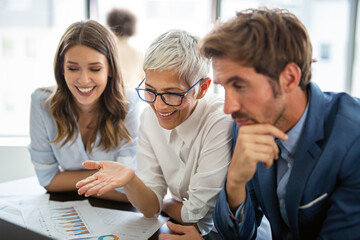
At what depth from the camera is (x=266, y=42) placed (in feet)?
3.50

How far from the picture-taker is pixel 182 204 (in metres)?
1.51

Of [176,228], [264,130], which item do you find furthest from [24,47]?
[264,130]

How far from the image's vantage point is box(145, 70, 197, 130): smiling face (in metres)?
1.36

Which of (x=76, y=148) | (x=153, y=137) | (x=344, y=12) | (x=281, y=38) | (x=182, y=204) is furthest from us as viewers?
(x=344, y=12)

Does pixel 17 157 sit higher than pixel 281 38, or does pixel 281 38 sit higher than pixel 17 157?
pixel 281 38

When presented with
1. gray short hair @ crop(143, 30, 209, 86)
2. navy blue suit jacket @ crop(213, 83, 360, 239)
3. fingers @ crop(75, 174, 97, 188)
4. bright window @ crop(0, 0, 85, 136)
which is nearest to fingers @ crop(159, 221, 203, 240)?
navy blue suit jacket @ crop(213, 83, 360, 239)

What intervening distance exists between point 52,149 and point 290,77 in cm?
140

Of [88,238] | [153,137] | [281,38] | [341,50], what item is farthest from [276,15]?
[341,50]

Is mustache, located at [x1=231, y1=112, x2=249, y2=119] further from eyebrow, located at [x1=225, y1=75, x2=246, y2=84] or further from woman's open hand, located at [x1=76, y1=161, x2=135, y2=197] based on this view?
woman's open hand, located at [x1=76, y1=161, x2=135, y2=197]

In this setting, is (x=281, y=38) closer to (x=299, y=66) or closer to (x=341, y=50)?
(x=299, y=66)

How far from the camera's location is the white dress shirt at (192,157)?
140cm

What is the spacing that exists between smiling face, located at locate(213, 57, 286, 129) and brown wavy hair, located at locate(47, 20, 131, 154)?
0.92 meters

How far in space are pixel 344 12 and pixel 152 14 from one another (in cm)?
243

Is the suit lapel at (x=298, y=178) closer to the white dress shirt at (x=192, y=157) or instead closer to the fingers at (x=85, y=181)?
the white dress shirt at (x=192, y=157)
